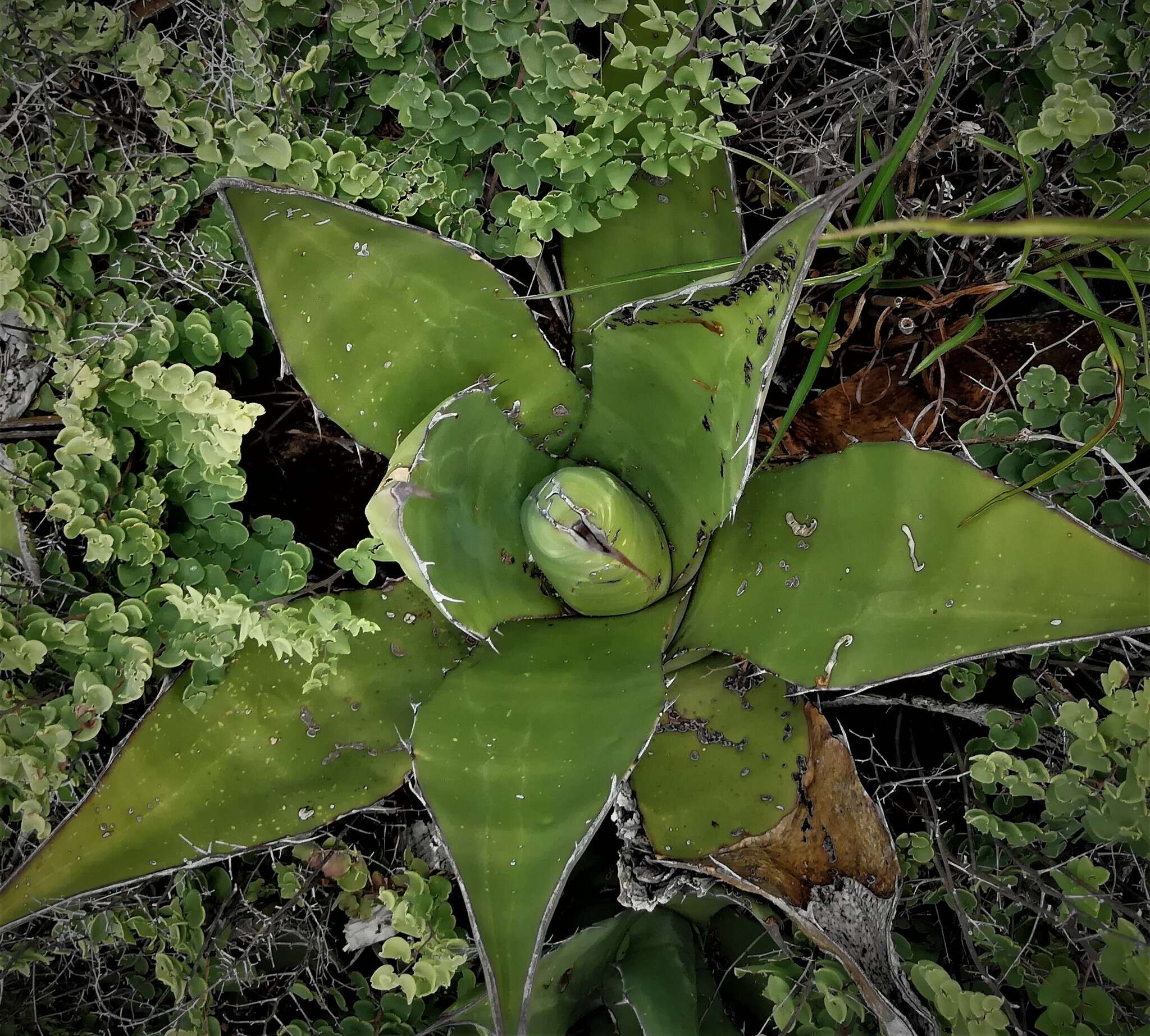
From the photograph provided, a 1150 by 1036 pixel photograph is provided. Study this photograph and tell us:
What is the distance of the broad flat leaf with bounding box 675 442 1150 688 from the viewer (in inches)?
33.2

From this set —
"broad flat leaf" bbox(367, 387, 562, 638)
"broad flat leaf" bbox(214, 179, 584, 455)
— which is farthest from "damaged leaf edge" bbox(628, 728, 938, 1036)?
"broad flat leaf" bbox(214, 179, 584, 455)

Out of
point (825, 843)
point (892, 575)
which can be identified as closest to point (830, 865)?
point (825, 843)

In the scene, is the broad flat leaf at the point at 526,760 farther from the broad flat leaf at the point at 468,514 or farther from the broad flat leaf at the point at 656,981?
the broad flat leaf at the point at 656,981

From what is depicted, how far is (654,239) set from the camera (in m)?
1.07

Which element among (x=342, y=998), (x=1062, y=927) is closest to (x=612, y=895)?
(x=342, y=998)

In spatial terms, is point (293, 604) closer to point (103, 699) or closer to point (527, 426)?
point (103, 699)

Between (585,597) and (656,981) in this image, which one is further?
(656,981)

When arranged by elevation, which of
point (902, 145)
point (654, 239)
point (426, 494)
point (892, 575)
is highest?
point (902, 145)

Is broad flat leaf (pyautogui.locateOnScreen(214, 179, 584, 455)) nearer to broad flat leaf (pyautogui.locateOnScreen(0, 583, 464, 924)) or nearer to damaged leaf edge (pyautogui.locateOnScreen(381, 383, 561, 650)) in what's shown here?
damaged leaf edge (pyautogui.locateOnScreen(381, 383, 561, 650))

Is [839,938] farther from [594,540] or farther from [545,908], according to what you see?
[594,540]

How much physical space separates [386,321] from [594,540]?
39cm

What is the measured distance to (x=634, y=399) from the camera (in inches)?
39.2

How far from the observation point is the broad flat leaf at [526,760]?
2.62ft

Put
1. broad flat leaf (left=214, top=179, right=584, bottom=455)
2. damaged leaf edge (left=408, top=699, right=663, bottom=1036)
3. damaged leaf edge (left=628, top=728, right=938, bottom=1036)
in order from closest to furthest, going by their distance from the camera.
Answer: damaged leaf edge (left=408, top=699, right=663, bottom=1036) → damaged leaf edge (left=628, top=728, right=938, bottom=1036) → broad flat leaf (left=214, top=179, right=584, bottom=455)
